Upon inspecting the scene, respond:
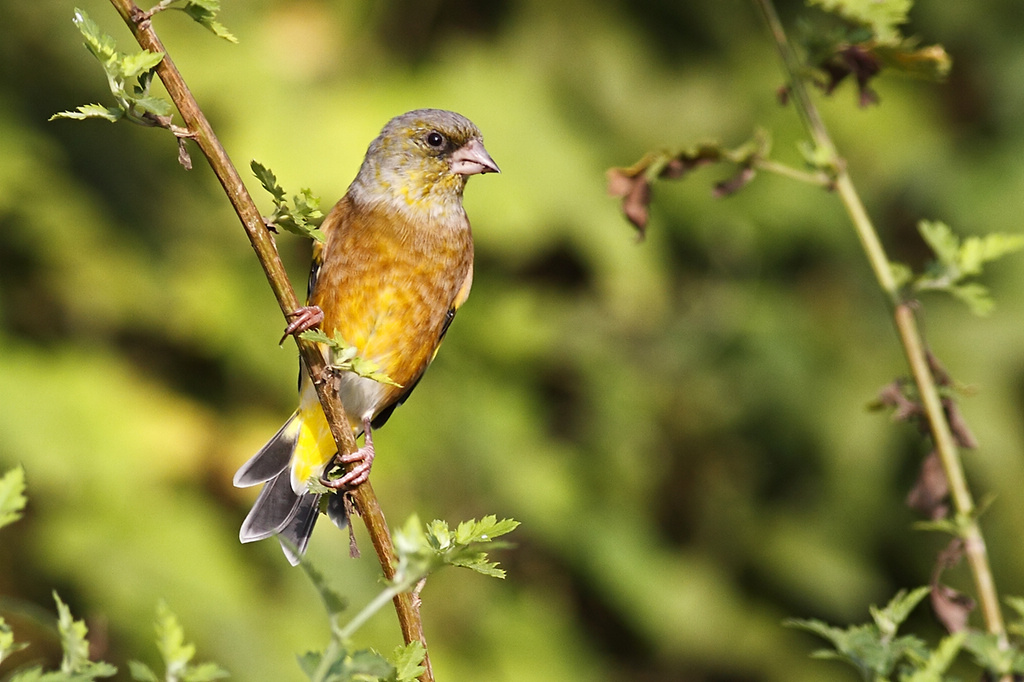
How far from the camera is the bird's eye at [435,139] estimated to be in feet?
10.3

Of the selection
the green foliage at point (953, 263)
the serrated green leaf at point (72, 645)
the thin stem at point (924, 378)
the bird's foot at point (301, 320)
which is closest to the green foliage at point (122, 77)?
the bird's foot at point (301, 320)

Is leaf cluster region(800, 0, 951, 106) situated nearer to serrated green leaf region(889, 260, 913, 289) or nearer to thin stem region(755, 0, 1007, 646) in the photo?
thin stem region(755, 0, 1007, 646)

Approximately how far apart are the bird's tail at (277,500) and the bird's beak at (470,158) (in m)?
0.93

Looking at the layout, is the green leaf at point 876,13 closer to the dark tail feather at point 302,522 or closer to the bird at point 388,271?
the bird at point 388,271

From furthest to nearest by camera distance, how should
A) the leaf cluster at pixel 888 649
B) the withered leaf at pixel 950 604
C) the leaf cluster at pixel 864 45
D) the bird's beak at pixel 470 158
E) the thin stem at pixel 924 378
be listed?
the bird's beak at pixel 470 158, the leaf cluster at pixel 864 45, the withered leaf at pixel 950 604, the thin stem at pixel 924 378, the leaf cluster at pixel 888 649

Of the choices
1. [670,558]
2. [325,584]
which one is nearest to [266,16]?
[670,558]

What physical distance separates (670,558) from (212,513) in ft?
7.46

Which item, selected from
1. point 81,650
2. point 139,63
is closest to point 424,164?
point 139,63

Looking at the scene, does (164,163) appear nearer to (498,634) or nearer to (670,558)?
(498,634)

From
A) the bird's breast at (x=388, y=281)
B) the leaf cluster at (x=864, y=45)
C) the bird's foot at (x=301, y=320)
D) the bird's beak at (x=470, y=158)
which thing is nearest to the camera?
the bird's foot at (x=301, y=320)

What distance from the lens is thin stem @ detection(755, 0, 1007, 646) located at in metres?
1.90

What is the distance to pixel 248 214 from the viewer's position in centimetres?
166

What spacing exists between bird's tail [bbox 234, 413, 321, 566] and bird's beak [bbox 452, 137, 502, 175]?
926 millimetres

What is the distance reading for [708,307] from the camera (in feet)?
19.6
